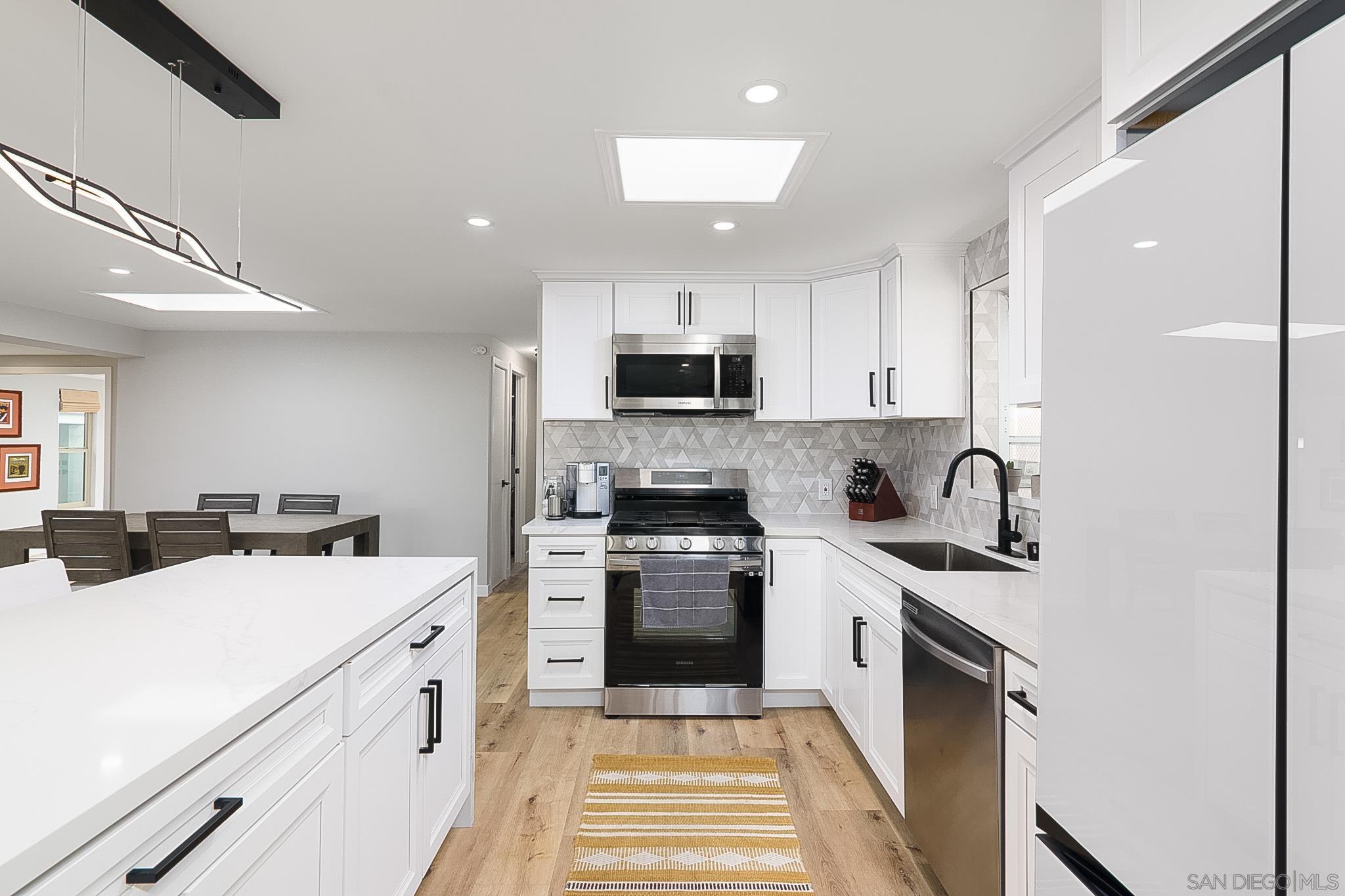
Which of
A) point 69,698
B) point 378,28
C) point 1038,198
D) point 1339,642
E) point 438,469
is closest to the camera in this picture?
point 1339,642

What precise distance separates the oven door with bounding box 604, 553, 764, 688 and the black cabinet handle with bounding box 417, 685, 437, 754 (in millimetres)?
1459

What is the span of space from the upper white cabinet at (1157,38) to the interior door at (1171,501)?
196 millimetres

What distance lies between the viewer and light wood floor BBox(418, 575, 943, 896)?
2008 mm

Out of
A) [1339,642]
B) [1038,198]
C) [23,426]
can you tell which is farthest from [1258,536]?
[23,426]

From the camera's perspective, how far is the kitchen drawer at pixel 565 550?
3316 millimetres

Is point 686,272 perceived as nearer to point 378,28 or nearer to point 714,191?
point 714,191

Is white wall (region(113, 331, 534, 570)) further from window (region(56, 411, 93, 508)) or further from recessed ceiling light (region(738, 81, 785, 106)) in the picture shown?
recessed ceiling light (region(738, 81, 785, 106))

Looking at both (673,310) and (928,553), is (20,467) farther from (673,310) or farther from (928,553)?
(928,553)

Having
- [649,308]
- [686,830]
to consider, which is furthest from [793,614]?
[649,308]

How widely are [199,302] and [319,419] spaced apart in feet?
4.61

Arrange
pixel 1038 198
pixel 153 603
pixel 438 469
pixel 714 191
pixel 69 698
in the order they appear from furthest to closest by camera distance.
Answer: pixel 438 469 → pixel 714 191 → pixel 1038 198 → pixel 153 603 → pixel 69 698

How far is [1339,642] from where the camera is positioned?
0.60 m

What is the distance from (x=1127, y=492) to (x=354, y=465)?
604 centimetres

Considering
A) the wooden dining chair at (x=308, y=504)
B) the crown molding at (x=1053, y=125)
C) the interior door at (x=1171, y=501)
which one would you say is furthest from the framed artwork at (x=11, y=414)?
the interior door at (x=1171, y=501)
